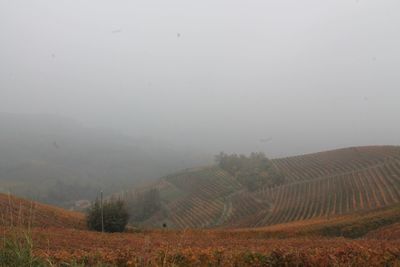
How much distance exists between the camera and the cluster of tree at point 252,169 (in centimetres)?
9519

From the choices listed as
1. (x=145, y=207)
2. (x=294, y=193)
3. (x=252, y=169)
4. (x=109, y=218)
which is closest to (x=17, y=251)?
(x=109, y=218)

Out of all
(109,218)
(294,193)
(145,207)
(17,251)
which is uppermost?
(17,251)

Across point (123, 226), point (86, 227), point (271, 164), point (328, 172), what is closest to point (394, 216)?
point (123, 226)

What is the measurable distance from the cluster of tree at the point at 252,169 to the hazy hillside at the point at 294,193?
Result: 1934 millimetres

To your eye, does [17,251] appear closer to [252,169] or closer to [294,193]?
[294,193]

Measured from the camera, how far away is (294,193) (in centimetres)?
7775

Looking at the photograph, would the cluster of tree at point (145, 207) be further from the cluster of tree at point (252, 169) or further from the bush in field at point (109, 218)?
the bush in field at point (109, 218)

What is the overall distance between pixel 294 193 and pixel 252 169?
2718cm

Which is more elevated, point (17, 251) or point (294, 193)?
point (17, 251)

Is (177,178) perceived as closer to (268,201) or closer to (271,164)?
(271,164)

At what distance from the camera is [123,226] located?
118 ft

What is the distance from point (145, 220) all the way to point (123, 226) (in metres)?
59.0

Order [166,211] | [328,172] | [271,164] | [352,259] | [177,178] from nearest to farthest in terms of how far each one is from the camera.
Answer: [352,259], [328,172], [166,211], [271,164], [177,178]

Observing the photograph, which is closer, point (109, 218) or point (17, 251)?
point (17, 251)
